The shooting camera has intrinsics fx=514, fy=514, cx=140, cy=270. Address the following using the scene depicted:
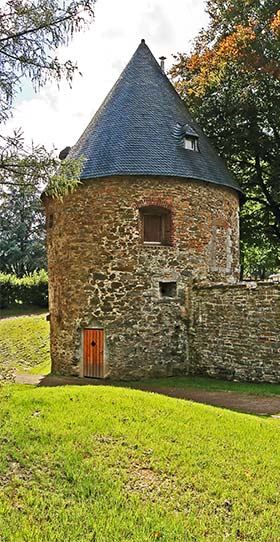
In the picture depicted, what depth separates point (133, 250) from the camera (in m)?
15.4

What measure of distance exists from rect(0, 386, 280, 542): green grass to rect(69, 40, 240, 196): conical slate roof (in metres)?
8.55

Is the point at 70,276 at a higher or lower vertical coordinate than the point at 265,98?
lower

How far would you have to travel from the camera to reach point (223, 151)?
72.4 feet

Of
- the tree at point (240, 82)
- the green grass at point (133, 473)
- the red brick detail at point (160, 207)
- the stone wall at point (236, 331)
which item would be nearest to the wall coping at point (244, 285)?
the stone wall at point (236, 331)

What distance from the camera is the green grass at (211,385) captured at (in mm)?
12509

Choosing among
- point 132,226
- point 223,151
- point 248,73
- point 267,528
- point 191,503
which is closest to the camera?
point 267,528

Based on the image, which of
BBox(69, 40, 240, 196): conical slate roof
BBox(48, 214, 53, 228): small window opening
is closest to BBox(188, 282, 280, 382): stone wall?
BBox(69, 40, 240, 196): conical slate roof

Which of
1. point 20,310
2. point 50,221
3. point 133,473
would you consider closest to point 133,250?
point 50,221

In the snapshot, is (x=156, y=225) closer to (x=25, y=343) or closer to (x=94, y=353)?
(x=94, y=353)

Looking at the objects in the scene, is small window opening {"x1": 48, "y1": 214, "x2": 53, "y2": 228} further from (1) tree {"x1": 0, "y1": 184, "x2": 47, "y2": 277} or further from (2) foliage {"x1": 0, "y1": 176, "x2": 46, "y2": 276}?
(1) tree {"x1": 0, "y1": 184, "x2": 47, "y2": 277}

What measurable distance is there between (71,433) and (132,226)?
894 cm

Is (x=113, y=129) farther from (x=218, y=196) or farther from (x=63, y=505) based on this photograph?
(x=63, y=505)

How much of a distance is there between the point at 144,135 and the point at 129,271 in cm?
446

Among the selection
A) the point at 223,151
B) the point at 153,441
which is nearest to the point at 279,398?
the point at 153,441
